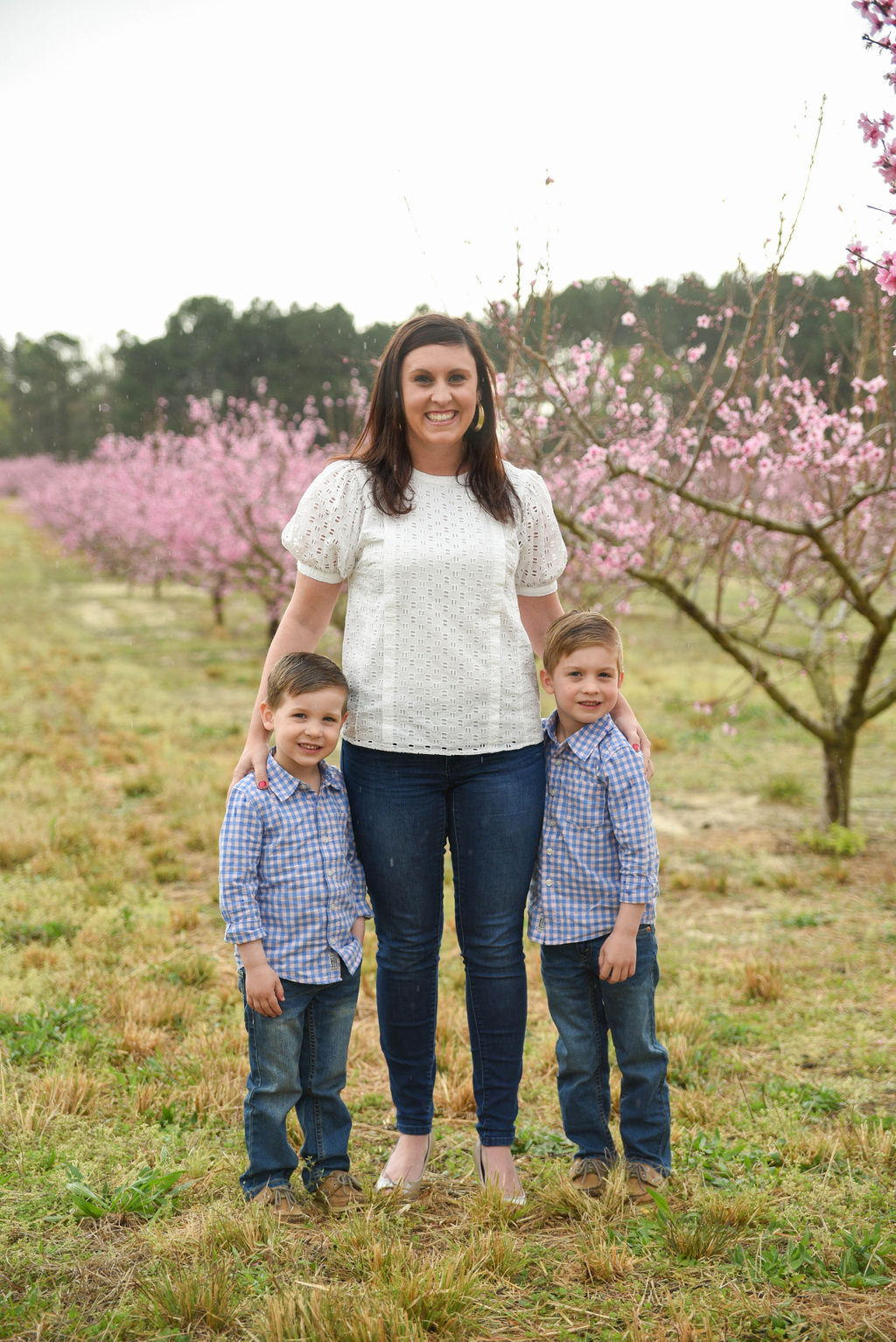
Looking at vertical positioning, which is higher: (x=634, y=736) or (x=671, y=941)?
(x=634, y=736)

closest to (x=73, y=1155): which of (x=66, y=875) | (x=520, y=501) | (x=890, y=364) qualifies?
(x=520, y=501)

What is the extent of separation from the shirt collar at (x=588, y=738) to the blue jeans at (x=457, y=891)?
0.08m

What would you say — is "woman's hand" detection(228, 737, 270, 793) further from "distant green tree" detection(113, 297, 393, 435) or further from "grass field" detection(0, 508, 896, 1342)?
"distant green tree" detection(113, 297, 393, 435)

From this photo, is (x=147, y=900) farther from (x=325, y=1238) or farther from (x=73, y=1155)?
(x=325, y=1238)

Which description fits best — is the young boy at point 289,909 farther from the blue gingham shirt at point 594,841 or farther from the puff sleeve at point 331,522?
the blue gingham shirt at point 594,841

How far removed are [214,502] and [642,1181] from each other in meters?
14.1

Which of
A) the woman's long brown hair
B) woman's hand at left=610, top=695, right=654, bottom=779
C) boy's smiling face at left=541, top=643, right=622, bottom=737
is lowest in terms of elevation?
woman's hand at left=610, top=695, right=654, bottom=779

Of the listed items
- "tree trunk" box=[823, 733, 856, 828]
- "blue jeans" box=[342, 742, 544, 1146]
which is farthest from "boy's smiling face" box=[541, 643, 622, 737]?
"tree trunk" box=[823, 733, 856, 828]

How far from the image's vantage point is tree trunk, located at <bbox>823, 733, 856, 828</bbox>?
574 cm

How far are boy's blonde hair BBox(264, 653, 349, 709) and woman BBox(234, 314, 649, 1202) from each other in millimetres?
61

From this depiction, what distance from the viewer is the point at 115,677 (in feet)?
39.2

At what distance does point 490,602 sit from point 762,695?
9.35m

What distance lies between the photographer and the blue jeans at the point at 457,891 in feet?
7.39

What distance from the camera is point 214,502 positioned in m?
15.2
